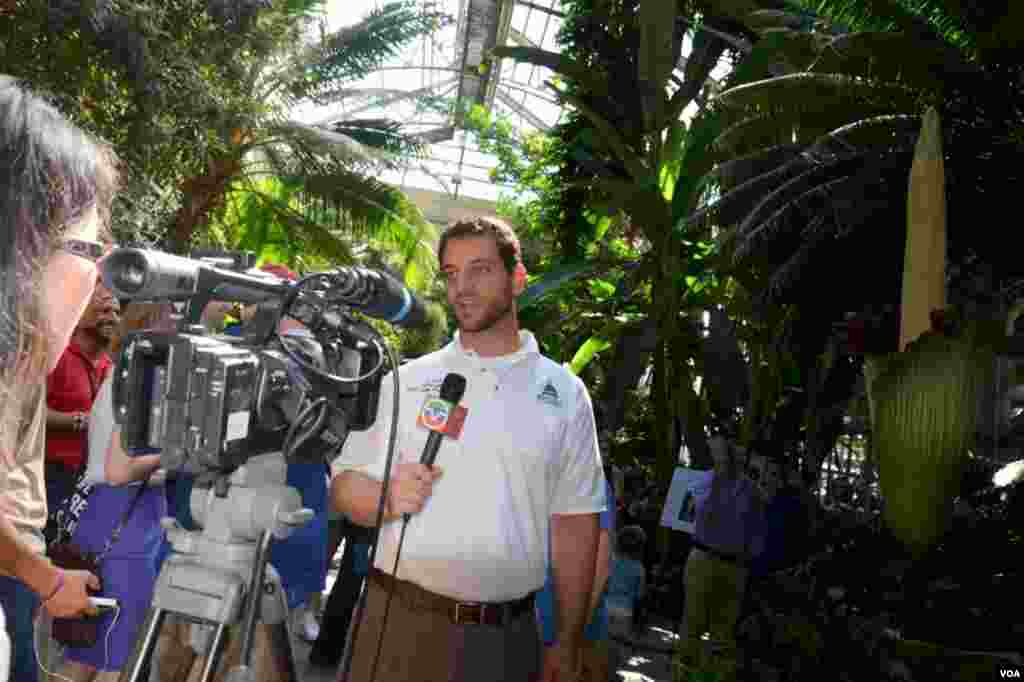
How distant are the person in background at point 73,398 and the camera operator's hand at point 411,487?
5.08 ft

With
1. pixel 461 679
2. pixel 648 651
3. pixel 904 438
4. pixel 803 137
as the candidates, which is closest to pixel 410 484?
pixel 461 679

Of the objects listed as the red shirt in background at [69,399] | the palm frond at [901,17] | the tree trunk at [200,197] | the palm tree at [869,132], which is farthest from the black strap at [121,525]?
the tree trunk at [200,197]

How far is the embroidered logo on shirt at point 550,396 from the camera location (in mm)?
2961

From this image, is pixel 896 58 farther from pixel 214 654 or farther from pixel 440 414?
pixel 214 654

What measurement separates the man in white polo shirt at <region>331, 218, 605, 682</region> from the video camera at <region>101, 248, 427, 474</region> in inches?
22.6

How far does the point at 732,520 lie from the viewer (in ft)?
22.9

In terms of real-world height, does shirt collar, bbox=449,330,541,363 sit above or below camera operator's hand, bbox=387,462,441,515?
above

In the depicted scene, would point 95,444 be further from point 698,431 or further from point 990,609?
point 698,431

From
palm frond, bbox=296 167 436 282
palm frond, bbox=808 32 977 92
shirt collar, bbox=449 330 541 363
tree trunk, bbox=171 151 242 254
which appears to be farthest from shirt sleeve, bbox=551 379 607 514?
palm frond, bbox=296 167 436 282

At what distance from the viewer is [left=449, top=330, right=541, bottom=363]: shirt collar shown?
304 centimetres

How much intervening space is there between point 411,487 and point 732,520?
4.96m

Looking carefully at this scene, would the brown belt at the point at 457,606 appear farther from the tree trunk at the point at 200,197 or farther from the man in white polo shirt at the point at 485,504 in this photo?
the tree trunk at the point at 200,197

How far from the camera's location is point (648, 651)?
26.9ft

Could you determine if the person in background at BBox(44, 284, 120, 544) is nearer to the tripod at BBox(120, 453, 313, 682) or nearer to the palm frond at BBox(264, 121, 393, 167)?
the tripod at BBox(120, 453, 313, 682)
